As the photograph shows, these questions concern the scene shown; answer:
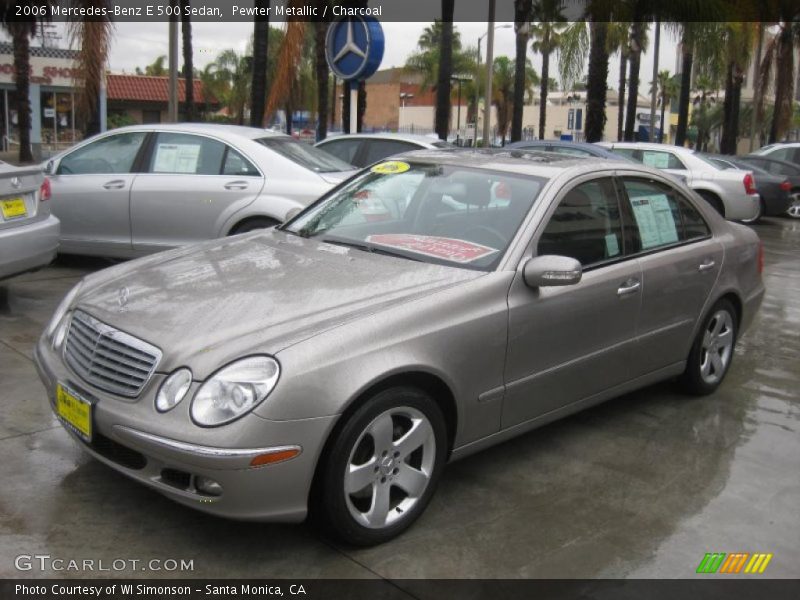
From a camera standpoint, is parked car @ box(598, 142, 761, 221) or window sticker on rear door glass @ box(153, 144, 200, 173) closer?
window sticker on rear door glass @ box(153, 144, 200, 173)

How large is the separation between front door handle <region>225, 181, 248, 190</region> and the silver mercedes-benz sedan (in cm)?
290

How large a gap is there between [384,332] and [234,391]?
627 mm

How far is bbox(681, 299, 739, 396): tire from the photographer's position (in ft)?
17.2

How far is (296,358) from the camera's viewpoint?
121 inches

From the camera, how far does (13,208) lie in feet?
20.9

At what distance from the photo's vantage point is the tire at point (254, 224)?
763 cm

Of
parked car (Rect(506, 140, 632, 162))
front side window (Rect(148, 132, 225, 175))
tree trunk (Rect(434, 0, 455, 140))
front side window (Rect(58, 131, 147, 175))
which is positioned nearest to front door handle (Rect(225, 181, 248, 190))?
front side window (Rect(148, 132, 225, 175))

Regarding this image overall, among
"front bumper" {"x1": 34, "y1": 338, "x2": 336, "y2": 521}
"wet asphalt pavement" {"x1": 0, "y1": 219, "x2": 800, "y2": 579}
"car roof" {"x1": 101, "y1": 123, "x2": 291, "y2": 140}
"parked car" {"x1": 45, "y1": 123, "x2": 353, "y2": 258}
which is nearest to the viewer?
"front bumper" {"x1": 34, "y1": 338, "x2": 336, "y2": 521}

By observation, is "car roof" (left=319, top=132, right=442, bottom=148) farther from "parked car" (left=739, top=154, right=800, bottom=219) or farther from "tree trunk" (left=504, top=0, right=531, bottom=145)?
"tree trunk" (left=504, top=0, right=531, bottom=145)

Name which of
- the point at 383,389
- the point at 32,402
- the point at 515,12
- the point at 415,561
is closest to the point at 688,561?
the point at 415,561

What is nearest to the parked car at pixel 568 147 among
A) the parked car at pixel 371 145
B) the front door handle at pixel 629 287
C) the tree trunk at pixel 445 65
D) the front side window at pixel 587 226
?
the parked car at pixel 371 145

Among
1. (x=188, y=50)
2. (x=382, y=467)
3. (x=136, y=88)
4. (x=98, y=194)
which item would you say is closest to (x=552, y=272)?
(x=382, y=467)

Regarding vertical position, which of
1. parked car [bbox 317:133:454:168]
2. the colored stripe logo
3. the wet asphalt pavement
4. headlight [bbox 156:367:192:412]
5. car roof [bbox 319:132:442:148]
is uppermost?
car roof [bbox 319:132:442:148]

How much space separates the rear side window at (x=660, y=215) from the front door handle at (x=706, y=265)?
0.55 feet
